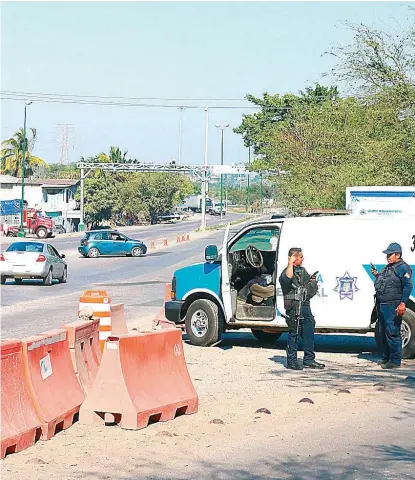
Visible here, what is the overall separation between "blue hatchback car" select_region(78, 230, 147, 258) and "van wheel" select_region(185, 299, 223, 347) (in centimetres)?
3292

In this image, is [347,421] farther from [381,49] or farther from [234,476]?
[381,49]

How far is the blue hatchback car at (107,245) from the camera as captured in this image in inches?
1922

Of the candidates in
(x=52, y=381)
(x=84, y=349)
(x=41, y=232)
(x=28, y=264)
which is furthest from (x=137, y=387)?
(x=41, y=232)

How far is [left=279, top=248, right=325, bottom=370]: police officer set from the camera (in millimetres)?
13289

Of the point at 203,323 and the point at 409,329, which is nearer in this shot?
the point at 409,329

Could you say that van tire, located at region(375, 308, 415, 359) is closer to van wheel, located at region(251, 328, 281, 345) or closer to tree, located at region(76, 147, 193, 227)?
van wheel, located at region(251, 328, 281, 345)

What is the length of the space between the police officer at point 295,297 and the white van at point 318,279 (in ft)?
5.01

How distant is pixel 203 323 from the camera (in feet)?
52.6

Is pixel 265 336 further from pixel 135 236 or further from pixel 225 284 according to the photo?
pixel 135 236

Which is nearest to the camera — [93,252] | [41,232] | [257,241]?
[257,241]

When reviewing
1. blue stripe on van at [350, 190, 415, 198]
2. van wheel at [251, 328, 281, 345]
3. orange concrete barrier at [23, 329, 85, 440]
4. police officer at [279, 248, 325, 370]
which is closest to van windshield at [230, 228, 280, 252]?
van wheel at [251, 328, 281, 345]

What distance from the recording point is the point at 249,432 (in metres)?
9.42

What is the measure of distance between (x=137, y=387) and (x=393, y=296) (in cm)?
518

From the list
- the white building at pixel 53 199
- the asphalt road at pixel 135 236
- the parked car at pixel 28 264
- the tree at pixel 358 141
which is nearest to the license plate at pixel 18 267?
the parked car at pixel 28 264
